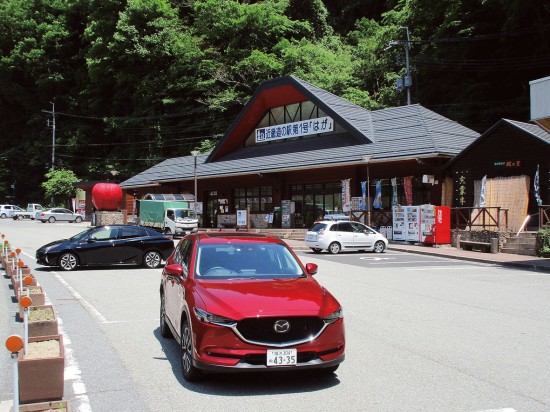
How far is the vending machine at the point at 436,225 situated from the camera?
85.3 ft

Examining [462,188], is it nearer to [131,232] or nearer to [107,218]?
[131,232]

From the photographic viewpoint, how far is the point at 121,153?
228ft

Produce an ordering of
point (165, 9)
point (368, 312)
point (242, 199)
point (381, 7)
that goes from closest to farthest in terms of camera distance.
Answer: point (368, 312), point (242, 199), point (165, 9), point (381, 7)

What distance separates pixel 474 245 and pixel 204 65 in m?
40.2

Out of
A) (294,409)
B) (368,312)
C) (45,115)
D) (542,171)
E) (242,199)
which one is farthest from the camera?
(45,115)

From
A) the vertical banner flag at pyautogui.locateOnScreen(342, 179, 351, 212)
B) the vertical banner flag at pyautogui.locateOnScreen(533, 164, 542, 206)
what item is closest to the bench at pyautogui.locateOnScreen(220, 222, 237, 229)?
the vertical banner flag at pyautogui.locateOnScreen(342, 179, 351, 212)

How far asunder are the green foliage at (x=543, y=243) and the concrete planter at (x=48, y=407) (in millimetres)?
20020

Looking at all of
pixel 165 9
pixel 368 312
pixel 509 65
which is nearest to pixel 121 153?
pixel 165 9

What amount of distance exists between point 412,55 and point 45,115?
167ft

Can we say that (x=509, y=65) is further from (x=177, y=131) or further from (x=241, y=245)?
(x=241, y=245)

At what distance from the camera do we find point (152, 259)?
722 inches

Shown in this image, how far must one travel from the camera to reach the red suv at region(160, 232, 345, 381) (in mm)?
5527

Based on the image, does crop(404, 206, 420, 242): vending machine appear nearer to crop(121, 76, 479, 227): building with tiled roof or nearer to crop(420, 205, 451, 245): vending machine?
crop(420, 205, 451, 245): vending machine

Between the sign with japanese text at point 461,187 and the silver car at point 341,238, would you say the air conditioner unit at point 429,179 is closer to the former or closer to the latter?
the sign with japanese text at point 461,187
